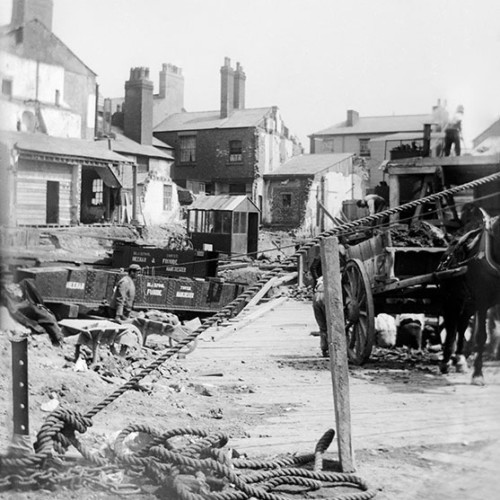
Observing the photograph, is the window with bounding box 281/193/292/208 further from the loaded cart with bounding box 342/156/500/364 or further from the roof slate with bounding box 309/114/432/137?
the loaded cart with bounding box 342/156/500/364

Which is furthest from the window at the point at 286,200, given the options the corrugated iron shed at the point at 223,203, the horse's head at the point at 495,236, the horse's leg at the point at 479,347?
the horse's head at the point at 495,236

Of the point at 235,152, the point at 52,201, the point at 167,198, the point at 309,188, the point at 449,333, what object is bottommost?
the point at 449,333

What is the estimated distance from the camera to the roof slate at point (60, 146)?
1237 cm

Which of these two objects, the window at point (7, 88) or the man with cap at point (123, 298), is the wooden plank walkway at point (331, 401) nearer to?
the man with cap at point (123, 298)

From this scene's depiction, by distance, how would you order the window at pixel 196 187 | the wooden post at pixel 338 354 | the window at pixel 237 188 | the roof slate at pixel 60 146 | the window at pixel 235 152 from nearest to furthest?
the wooden post at pixel 338 354 < the roof slate at pixel 60 146 < the window at pixel 235 152 < the window at pixel 196 187 < the window at pixel 237 188

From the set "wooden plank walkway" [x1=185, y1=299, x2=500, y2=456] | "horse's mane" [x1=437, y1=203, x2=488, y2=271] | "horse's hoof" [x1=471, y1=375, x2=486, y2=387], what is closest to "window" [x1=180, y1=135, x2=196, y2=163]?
"wooden plank walkway" [x1=185, y1=299, x2=500, y2=456]

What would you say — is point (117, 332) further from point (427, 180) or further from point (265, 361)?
point (427, 180)

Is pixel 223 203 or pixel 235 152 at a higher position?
pixel 235 152

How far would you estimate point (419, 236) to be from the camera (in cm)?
892

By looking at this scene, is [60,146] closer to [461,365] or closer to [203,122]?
[461,365]

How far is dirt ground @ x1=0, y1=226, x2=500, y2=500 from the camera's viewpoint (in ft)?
13.5

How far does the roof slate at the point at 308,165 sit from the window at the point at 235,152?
2158mm

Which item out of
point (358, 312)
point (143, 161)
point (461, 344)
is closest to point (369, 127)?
point (143, 161)

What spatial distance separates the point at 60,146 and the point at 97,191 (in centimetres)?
595
